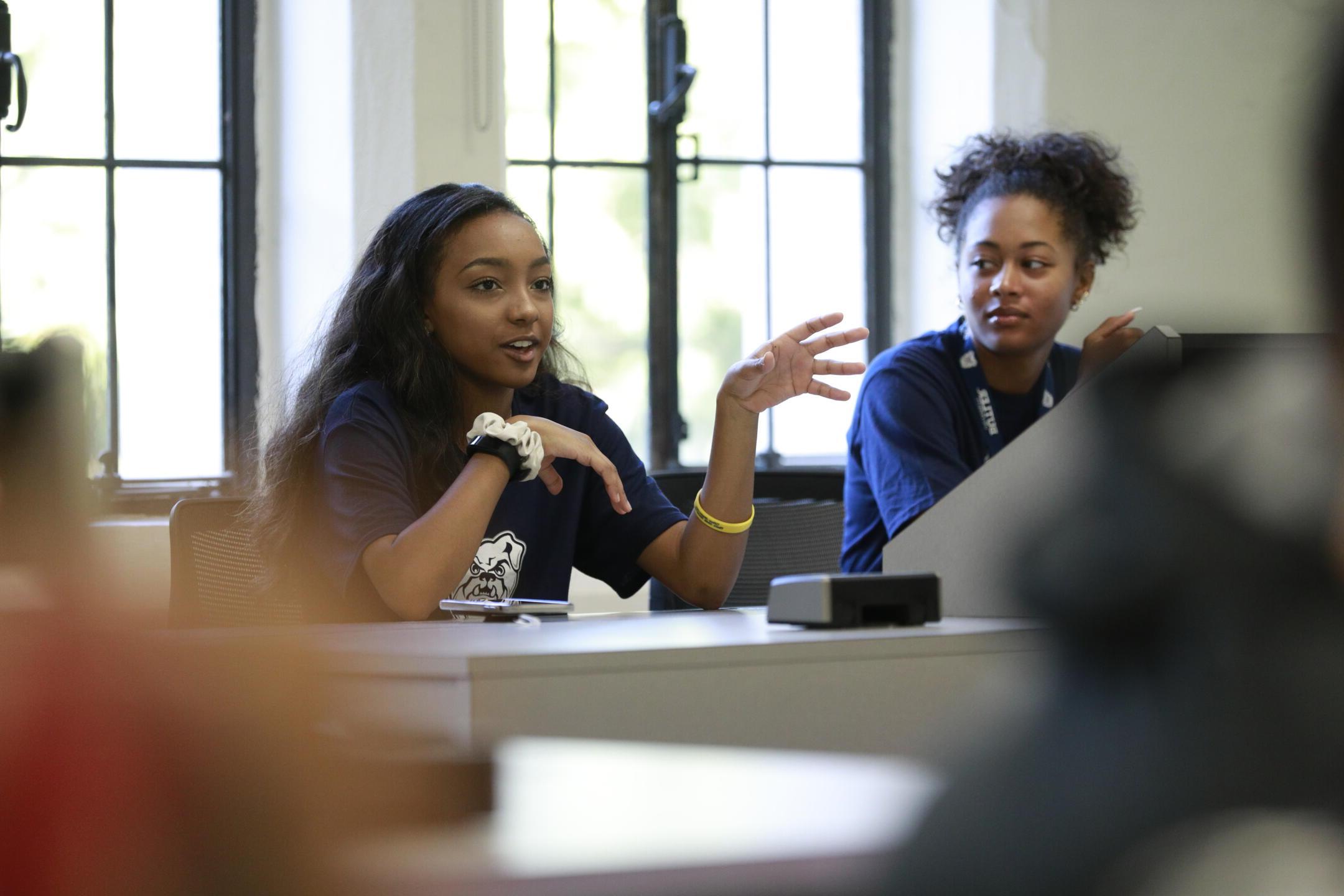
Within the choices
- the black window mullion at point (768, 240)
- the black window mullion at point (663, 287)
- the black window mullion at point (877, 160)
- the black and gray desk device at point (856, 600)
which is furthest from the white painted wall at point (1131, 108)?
the black and gray desk device at point (856, 600)

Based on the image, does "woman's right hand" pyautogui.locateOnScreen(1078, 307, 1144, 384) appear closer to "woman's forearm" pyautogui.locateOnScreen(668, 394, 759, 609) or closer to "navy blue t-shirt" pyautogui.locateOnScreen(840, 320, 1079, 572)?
"navy blue t-shirt" pyautogui.locateOnScreen(840, 320, 1079, 572)

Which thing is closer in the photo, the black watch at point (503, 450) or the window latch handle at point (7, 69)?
the black watch at point (503, 450)

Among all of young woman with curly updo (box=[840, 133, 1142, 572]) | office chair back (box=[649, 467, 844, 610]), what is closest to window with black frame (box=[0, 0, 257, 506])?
office chair back (box=[649, 467, 844, 610])

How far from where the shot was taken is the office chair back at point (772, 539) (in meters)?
2.17

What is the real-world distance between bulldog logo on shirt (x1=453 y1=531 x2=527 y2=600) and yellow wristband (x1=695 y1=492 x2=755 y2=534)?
24 cm

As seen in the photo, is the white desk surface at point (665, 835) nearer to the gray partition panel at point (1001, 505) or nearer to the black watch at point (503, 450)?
the gray partition panel at point (1001, 505)

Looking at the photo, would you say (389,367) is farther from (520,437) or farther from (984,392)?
(984,392)

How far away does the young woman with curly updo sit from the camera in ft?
6.50

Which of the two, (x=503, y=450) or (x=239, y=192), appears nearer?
(x=503, y=450)

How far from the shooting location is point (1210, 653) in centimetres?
36

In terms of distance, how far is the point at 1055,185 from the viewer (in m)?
2.29

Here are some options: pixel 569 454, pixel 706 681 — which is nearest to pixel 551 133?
pixel 569 454

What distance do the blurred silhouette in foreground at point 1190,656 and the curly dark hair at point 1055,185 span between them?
77.8 inches

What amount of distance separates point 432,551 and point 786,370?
1.73 ft
